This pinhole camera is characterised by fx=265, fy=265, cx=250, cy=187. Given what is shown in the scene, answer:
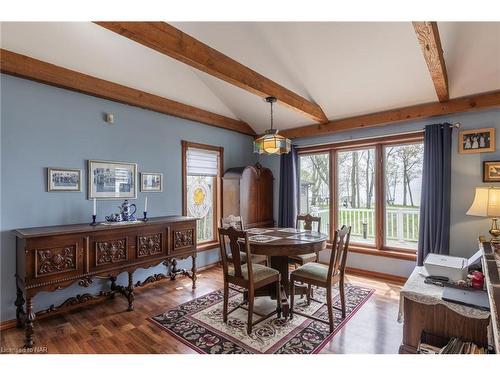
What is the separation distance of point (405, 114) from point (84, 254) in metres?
4.24

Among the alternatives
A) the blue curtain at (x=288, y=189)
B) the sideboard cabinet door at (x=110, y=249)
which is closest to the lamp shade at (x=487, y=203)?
the blue curtain at (x=288, y=189)

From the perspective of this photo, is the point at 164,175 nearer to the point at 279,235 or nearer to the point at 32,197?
the point at 32,197

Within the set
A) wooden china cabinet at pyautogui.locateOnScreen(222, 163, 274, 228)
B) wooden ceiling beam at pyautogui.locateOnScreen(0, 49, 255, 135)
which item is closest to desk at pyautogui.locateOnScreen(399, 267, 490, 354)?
wooden china cabinet at pyautogui.locateOnScreen(222, 163, 274, 228)

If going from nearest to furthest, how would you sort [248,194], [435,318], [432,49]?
1. [435,318]
2. [432,49]
3. [248,194]

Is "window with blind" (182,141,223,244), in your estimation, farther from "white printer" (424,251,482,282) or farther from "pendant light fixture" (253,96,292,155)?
"white printer" (424,251,482,282)

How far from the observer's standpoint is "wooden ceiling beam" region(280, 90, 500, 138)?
3.14m

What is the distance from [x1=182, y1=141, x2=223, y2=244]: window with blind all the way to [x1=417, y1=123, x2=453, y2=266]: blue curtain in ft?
10.1

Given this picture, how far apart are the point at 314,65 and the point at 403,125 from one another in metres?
1.69

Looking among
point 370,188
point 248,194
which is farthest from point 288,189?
point 370,188

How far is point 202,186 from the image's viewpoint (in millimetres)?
4469

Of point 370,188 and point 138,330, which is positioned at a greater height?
point 370,188

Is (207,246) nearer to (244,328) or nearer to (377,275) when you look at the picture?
(244,328)

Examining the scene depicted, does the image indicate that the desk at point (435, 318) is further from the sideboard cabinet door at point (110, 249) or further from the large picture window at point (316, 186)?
the sideboard cabinet door at point (110, 249)

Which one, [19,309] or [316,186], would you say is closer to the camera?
[19,309]
